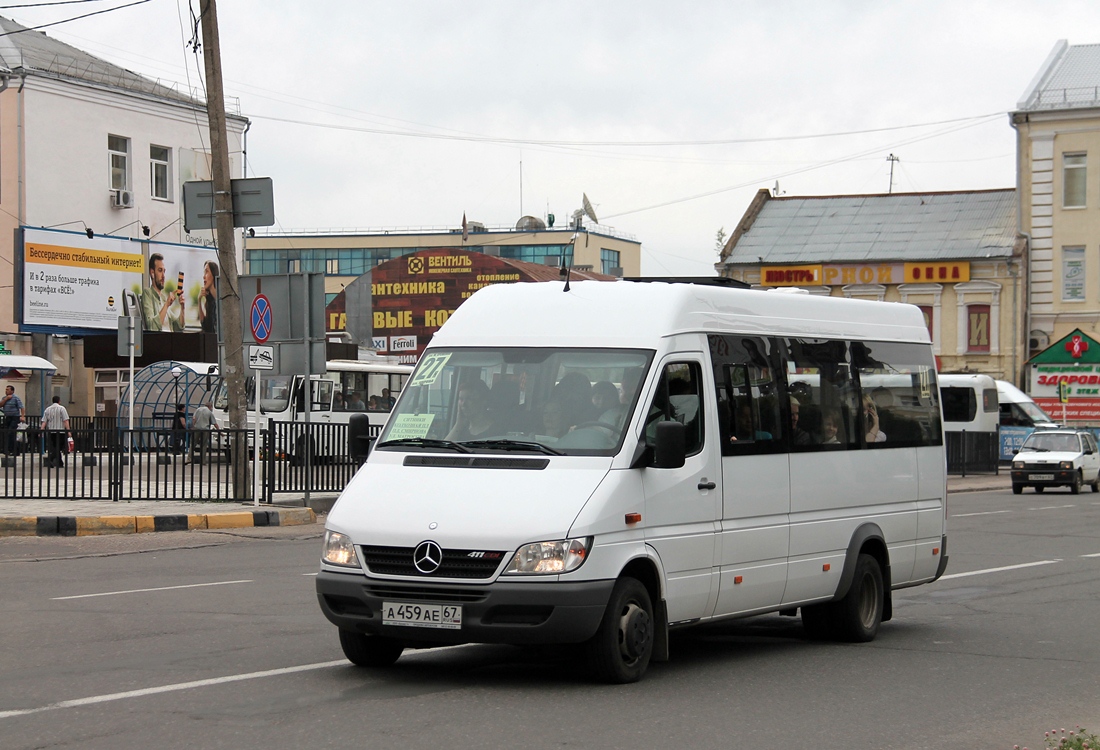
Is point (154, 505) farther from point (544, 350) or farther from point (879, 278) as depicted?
point (879, 278)

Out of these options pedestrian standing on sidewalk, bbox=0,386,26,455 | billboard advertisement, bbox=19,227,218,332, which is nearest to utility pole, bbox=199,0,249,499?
pedestrian standing on sidewalk, bbox=0,386,26,455

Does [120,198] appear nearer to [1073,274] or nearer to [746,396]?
[1073,274]

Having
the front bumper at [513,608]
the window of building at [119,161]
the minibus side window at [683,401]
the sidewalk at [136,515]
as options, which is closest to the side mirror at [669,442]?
the minibus side window at [683,401]

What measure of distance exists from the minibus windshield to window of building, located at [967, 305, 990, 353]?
49719 mm

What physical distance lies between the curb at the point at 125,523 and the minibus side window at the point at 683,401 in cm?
1219

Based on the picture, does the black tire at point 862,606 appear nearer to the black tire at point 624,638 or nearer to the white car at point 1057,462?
the black tire at point 624,638

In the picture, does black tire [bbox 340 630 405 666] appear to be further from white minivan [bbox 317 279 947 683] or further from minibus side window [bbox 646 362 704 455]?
minibus side window [bbox 646 362 704 455]

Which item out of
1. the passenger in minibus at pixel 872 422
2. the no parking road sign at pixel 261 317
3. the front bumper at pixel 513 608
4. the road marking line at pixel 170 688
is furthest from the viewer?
the no parking road sign at pixel 261 317

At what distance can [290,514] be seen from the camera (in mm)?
20797

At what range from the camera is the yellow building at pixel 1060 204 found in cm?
5397

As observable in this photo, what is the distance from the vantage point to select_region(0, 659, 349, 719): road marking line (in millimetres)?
7078

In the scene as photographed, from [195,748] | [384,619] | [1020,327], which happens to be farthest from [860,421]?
[1020,327]

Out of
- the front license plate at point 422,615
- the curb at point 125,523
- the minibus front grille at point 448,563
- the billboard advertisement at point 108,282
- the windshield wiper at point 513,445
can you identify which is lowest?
the curb at point 125,523

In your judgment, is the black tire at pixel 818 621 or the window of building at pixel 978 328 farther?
the window of building at pixel 978 328
